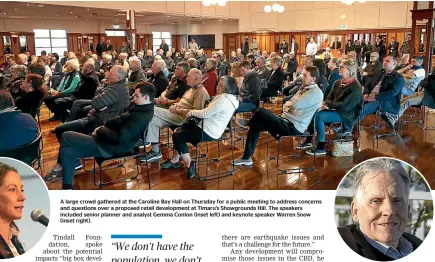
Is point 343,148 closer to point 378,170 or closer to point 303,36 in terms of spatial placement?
point 378,170

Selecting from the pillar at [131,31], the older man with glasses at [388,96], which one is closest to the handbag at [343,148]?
the older man with glasses at [388,96]

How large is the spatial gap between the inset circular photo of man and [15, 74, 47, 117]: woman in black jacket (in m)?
3.48

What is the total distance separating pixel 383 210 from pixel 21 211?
2.25 meters

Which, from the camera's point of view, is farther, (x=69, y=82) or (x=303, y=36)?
(x=303, y=36)

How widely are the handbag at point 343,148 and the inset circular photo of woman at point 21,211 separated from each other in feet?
10.3

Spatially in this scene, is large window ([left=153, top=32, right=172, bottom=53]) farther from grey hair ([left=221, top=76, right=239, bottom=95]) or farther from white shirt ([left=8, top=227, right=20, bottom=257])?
white shirt ([left=8, top=227, right=20, bottom=257])

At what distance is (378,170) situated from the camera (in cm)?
253

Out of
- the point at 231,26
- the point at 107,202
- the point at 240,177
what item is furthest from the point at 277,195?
the point at 231,26

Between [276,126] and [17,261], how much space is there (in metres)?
2.55

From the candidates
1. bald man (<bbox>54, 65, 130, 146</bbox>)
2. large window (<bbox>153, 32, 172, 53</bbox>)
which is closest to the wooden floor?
bald man (<bbox>54, 65, 130, 146</bbox>)

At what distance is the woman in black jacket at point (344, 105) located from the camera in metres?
4.46

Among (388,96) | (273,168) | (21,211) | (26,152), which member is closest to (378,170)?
(273,168)

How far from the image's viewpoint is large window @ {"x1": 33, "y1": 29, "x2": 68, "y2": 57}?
19734 mm

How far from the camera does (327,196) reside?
2570mm
